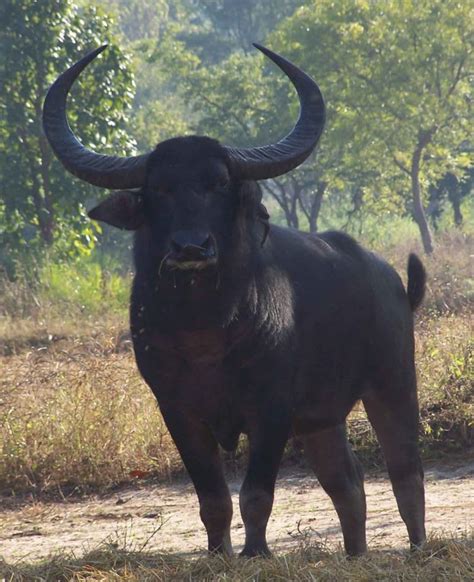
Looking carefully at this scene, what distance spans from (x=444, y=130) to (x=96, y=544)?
2089 cm

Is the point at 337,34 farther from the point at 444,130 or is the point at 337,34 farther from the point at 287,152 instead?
the point at 287,152

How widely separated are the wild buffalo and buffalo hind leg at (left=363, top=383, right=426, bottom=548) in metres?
0.38

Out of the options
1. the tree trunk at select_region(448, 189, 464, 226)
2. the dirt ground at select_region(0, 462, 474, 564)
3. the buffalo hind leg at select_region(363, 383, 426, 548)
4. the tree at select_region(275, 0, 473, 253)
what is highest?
the tree at select_region(275, 0, 473, 253)

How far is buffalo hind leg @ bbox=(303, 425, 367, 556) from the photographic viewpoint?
567 cm

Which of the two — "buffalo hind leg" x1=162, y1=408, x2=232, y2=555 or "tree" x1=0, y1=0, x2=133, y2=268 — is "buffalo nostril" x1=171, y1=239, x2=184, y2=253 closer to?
"buffalo hind leg" x1=162, y1=408, x2=232, y2=555

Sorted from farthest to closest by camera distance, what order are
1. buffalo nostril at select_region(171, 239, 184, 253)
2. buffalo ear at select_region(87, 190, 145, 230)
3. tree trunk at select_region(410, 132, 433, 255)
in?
tree trunk at select_region(410, 132, 433, 255), buffalo ear at select_region(87, 190, 145, 230), buffalo nostril at select_region(171, 239, 184, 253)

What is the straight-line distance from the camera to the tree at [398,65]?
23797 millimetres

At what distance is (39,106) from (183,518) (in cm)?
1101

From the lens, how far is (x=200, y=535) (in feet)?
20.6

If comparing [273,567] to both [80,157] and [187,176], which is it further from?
[80,157]

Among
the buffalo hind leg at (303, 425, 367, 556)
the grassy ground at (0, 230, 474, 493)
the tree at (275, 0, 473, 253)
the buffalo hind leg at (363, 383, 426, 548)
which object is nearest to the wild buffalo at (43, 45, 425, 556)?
the buffalo hind leg at (303, 425, 367, 556)

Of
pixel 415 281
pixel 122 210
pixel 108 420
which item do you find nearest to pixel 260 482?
pixel 122 210

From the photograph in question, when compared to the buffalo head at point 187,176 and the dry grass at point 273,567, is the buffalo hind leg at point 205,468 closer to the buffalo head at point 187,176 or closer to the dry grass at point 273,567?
the dry grass at point 273,567

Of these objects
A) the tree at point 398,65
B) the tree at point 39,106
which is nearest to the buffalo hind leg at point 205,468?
the tree at point 39,106
